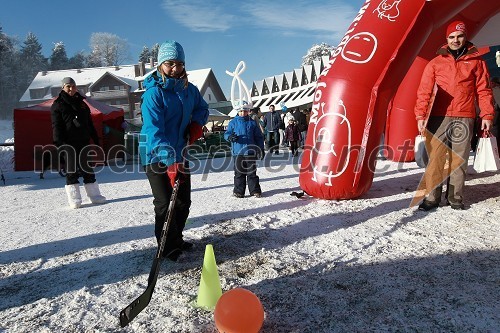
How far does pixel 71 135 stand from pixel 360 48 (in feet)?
13.2

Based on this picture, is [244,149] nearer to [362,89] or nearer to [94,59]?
[362,89]

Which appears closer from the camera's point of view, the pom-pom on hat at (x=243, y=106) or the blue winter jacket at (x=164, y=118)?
the blue winter jacket at (x=164, y=118)

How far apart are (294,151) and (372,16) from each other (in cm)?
724

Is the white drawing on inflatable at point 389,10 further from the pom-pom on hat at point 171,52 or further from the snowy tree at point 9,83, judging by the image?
the snowy tree at point 9,83

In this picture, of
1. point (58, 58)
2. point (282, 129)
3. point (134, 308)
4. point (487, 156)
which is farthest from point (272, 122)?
point (58, 58)

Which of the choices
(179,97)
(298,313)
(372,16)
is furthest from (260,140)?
(298,313)

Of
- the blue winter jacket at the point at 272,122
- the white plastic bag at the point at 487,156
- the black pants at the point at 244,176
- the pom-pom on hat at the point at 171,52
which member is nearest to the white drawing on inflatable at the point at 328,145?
the black pants at the point at 244,176

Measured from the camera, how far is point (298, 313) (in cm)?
209

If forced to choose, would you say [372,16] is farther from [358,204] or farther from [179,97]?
[179,97]

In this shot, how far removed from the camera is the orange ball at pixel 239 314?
1.80 metres

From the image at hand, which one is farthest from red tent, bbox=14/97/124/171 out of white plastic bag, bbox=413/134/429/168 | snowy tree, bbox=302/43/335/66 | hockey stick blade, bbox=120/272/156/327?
snowy tree, bbox=302/43/335/66

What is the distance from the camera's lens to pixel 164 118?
2.87 metres

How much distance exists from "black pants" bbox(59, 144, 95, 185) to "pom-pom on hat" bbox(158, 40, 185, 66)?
114 inches

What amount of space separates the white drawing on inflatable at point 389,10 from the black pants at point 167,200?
10.3 feet
